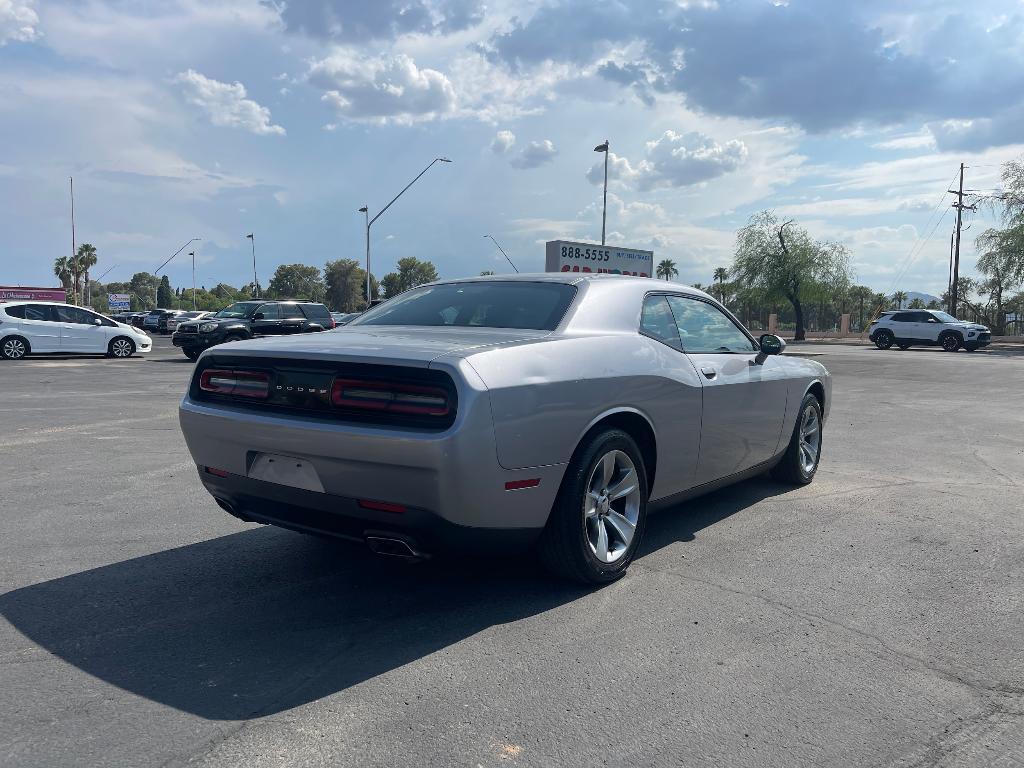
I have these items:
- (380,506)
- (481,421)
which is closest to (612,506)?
(481,421)

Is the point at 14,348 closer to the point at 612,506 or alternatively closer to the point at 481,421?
the point at 612,506

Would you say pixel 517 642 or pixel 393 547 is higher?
pixel 393 547

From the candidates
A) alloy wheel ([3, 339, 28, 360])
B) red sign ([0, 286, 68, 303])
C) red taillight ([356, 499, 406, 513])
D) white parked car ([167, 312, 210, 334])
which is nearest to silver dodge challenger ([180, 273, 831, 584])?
red taillight ([356, 499, 406, 513])

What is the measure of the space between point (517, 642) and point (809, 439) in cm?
397

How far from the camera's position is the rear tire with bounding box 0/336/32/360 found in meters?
21.0

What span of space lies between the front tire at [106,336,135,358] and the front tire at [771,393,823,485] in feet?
70.0

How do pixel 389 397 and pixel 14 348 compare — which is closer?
pixel 389 397

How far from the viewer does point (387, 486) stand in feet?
10.9

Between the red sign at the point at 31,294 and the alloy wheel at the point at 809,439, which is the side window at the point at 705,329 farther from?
the red sign at the point at 31,294

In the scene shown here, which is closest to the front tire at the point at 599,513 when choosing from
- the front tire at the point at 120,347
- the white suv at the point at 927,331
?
the front tire at the point at 120,347

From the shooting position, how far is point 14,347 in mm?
21078

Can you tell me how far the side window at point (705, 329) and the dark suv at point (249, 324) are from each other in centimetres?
1740

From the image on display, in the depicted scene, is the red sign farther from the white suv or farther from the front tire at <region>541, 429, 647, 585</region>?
the front tire at <region>541, 429, 647, 585</region>

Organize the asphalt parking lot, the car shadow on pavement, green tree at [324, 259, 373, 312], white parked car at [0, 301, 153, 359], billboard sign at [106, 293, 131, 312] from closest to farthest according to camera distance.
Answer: the asphalt parking lot < the car shadow on pavement < white parked car at [0, 301, 153, 359] < billboard sign at [106, 293, 131, 312] < green tree at [324, 259, 373, 312]
